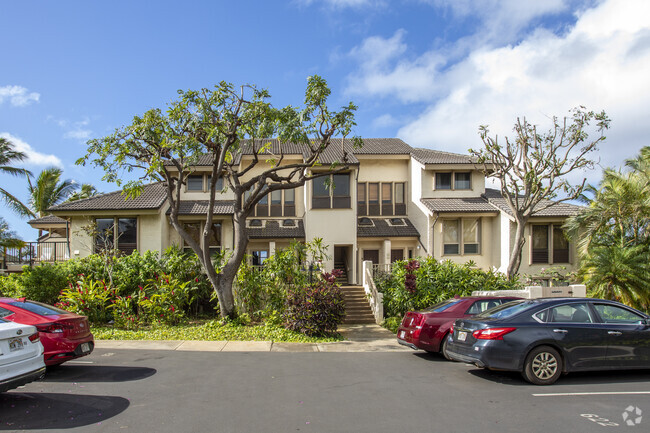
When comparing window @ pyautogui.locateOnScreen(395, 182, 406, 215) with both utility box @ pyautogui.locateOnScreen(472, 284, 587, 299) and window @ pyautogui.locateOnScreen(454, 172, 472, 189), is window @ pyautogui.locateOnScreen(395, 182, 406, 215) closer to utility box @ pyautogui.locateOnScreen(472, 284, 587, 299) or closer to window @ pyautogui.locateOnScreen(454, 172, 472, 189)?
window @ pyautogui.locateOnScreen(454, 172, 472, 189)

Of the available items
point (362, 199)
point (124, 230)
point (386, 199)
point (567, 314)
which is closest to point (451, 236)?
point (386, 199)

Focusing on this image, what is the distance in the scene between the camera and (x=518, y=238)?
1792cm

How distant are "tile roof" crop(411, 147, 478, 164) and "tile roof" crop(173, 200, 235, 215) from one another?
965 centimetres

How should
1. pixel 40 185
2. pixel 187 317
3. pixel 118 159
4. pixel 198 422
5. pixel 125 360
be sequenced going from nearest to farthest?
pixel 198 422 < pixel 125 360 < pixel 118 159 < pixel 187 317 < pixel 40 185

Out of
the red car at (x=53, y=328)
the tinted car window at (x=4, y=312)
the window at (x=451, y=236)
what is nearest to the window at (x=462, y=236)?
the window at (x=451, y=236)

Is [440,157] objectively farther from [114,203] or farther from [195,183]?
[114,203]

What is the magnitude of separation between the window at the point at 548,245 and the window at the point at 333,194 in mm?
9197

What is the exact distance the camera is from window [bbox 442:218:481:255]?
22.3 meters

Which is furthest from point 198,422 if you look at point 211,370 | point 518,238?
point 518,238

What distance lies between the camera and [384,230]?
22344 mm

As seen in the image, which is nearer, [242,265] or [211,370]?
[211,370]

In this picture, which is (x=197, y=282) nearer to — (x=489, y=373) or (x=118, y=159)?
(x=118, y=159)

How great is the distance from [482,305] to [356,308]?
25.0ft

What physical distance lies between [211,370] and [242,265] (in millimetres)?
7337
